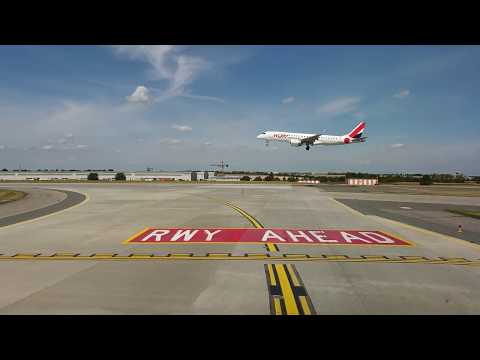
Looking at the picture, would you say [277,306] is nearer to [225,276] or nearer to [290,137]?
[225,276]

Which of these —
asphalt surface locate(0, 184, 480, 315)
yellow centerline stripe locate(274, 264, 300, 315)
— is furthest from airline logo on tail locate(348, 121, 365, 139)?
yellow centerline stripe locate(274, 264, 300, 315)

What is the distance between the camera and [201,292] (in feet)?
22.9

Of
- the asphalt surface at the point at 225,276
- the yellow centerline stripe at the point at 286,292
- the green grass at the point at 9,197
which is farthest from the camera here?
the green grass at the point at 9,197

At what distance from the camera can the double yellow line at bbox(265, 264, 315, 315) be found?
20.0ft

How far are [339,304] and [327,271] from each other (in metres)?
2.33

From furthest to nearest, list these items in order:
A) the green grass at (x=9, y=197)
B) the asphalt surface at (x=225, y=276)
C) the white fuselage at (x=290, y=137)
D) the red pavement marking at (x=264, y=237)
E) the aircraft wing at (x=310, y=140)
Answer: the white fuselage at (x=290, y=137) → the aircraft wing at (x=310, y=140) → the green grass at (x=9, y=197) → the red pavement marking at (x=264, y=237) → the asphalt surface at (x=225, y=276)

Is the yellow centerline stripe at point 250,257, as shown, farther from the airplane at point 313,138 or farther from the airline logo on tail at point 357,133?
the airline logo on tail at point 357,133

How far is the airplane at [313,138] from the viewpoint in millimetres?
64938

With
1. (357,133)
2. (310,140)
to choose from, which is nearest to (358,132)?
(357,133)

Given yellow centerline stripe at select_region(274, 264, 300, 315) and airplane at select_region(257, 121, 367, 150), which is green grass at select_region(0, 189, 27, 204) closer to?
yellow centerline stripe at select_region(274, 264, 300, 315)

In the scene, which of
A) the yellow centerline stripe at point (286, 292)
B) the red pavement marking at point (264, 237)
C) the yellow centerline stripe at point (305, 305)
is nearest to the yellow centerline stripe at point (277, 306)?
the yellow centerline stripe at point (286, 292)
